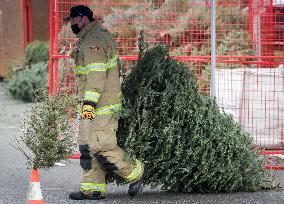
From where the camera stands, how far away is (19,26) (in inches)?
814

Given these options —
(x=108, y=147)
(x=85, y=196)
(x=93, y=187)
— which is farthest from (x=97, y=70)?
(x=85, y=196)

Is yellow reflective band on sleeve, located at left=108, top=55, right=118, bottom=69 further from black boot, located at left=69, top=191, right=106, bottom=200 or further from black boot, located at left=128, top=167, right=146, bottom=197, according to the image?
black boot, located at left=69, top=191, right=106, bottom=200

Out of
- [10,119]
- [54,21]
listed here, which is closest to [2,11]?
[10,119]

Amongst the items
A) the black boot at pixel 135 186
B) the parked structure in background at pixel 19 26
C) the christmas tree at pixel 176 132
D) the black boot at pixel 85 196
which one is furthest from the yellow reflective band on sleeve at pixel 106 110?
the parked structure in background at pixel 19 26

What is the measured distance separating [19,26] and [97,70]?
13.4 metres

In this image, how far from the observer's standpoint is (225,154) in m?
7.88

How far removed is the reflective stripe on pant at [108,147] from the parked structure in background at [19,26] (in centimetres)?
1277

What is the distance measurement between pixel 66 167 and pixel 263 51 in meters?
4.01

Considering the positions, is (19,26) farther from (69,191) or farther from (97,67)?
(97,67)

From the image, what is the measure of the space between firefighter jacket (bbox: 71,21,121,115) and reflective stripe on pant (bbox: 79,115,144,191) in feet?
0.37

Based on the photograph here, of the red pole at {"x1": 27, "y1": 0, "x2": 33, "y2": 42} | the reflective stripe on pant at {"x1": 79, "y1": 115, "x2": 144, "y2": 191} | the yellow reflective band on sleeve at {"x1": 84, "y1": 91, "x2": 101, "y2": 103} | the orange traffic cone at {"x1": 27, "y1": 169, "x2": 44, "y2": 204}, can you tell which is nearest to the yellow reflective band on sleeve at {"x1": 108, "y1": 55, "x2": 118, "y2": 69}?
the yellow reflective band on sleeve at {"x1": 84, "y1": 91, "x2": 101, "y2": 103}

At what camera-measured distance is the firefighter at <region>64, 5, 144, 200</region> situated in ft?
24.8

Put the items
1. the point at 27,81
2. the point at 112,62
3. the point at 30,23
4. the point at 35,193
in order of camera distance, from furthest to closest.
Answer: the point at 30,23 → the point at 27,81 → the point at 112,62 → the point at 35,193

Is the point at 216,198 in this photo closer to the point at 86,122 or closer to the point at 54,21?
the point at 86,122
